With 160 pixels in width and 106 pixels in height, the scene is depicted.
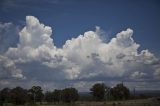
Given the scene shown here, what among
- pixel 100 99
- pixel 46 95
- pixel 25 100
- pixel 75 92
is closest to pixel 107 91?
pixel 100 99

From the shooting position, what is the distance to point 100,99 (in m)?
124

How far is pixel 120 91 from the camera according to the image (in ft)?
403

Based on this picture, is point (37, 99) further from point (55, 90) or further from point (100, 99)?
point (100, 99)

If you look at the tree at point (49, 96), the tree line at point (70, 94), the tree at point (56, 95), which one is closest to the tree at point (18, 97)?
the tree line at point (70, 94)


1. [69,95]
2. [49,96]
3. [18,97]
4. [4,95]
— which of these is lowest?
[18,97]

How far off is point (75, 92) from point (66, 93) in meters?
3.52

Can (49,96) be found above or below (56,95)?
below

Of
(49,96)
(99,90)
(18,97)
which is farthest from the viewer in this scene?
(49,96)

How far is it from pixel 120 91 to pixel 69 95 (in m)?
21.2

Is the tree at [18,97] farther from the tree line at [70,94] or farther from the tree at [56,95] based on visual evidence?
the tree at [56,95]

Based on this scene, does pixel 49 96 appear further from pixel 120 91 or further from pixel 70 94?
pixel 120 91

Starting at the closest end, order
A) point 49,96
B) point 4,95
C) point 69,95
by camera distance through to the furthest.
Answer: point 4,95
point 69,95
point 49,96

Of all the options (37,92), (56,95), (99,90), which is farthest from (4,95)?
(99,90)

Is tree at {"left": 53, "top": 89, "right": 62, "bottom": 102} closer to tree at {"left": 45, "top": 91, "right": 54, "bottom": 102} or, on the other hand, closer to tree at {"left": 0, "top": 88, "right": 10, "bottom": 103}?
tree at {"left": 45, "top": 91, "right": 54, "bottom": 102}
